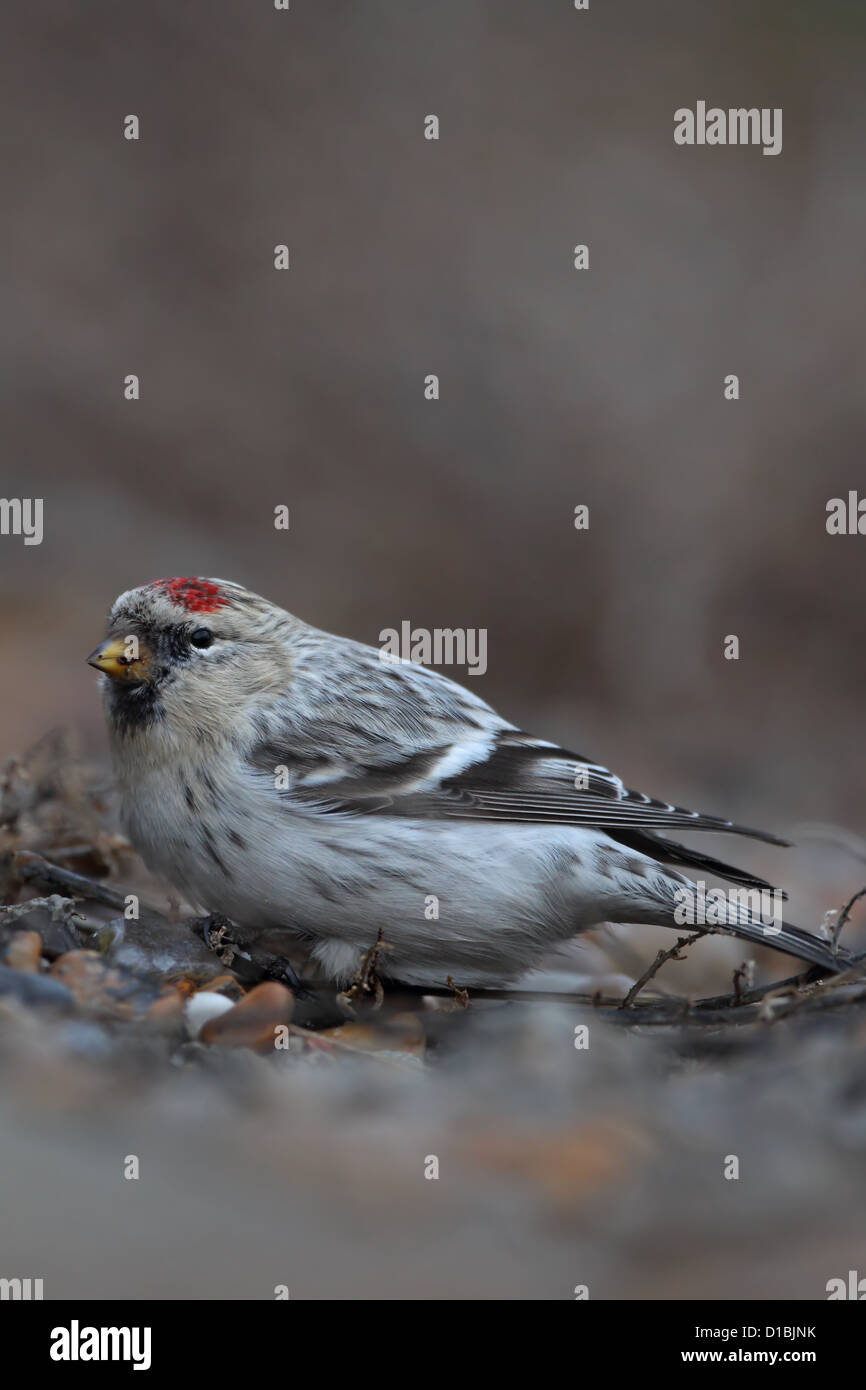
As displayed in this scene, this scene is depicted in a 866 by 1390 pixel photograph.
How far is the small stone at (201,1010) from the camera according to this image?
2.21 m

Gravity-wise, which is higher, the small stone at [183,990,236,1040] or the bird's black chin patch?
the bird's black chin patch

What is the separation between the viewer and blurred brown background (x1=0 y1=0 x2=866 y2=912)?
6.68 meters

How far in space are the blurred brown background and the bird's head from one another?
341 cm

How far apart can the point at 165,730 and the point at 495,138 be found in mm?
6322

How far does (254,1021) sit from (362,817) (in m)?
0.54

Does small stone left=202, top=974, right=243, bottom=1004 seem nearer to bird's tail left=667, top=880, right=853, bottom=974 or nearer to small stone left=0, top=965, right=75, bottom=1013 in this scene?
small stone left=0, top=965, right=75, bottom=1013

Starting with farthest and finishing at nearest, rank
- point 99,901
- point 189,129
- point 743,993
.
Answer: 1. point 189,129
2. point 99,901
3. point 743,993

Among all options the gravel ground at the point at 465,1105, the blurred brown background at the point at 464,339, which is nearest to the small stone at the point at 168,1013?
the gravel ground at the point at 465,1105

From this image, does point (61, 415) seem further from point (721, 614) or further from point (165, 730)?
point (165, 730)

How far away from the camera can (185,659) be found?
2.84 meters

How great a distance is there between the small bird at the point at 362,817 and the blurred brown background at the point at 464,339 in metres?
3.46

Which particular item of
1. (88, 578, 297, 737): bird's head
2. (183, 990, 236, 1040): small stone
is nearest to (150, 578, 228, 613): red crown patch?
(88, 578, 297, 737): bird's head

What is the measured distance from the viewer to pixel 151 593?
9.39 feet

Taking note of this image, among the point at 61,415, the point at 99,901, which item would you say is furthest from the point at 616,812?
the point at 61,415
